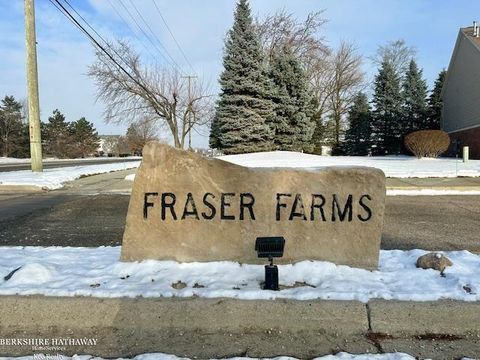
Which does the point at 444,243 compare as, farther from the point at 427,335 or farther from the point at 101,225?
the point at 101,225

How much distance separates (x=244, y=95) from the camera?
29391 millimetres

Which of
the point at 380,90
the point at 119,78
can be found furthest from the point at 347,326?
the point at 380,90

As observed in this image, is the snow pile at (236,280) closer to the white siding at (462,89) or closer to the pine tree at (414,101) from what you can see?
the white siding at (462,89)

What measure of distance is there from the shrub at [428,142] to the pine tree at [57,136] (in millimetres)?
61457

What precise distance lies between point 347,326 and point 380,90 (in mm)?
41879

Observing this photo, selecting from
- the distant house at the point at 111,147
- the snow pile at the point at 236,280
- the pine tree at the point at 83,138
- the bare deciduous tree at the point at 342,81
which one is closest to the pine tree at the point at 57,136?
→ the pine tree at the point at 83,138

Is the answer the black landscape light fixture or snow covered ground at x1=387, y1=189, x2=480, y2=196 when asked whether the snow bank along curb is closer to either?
the black landscape light fixture

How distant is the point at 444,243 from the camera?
678 centimetres

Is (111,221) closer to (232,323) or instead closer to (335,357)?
(232,323)

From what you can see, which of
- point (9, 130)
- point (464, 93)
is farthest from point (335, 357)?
point (9, 130)

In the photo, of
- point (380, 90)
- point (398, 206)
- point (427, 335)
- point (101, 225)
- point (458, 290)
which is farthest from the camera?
point (380, 90)

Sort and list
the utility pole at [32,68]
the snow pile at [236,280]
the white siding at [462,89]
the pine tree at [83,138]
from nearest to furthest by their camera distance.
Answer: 1. the snow pile at [236,280]
2. the utility pole at [32,68]
3. the white siding at [462,89]
4. the pine tree at [83,138]

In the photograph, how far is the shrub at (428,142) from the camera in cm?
2816

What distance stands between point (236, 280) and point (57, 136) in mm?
81757
